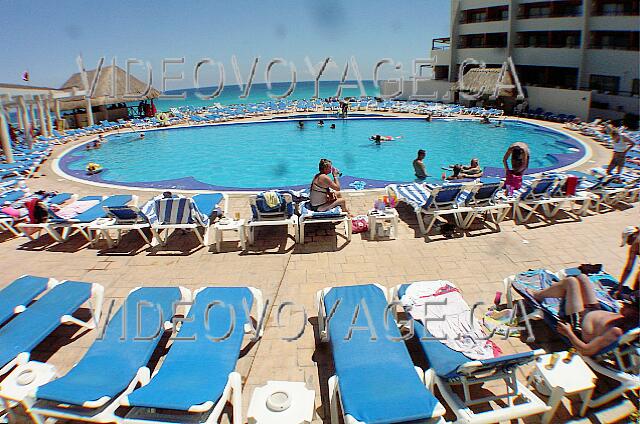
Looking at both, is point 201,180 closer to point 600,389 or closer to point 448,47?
point 600,389

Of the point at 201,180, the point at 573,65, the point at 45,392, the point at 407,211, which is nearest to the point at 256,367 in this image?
the point at 45,392

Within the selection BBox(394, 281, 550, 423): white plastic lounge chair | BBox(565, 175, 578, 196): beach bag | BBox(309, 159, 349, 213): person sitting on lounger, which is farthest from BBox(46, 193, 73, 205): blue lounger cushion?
BBox(565, 175, 578, 196): beach bag

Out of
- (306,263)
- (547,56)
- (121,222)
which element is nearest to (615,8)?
(547,56)

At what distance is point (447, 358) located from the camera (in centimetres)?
310

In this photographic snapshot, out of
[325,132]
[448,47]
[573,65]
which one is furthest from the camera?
[448,47]

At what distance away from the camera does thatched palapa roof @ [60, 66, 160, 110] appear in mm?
22844

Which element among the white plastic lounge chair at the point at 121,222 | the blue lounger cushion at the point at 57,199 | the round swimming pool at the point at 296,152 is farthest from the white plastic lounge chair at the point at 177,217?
the round swimming pool at the point at 296,152

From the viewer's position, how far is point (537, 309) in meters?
3.81

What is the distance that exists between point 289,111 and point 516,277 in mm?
24890

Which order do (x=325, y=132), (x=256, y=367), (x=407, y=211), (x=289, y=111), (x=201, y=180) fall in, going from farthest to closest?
(x=289, y=111), (x=325, y=132), (x=201, y=180), (x=407, y=211), (x=256, y=367)

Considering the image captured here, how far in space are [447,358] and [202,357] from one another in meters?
1.96

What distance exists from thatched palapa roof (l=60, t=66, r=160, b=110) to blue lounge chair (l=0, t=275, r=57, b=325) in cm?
2164

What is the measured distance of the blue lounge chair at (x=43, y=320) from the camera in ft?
11.2

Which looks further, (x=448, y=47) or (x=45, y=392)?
(x=448, y=47)
